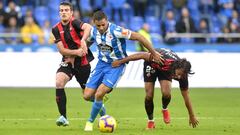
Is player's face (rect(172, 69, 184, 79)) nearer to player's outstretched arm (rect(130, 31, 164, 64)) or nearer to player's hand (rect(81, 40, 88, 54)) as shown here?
player's outstretched arm (rect(130, 31, 164, 64))

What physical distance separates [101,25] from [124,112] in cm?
488

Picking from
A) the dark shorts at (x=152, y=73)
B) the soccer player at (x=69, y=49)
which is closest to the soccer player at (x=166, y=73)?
the dark shorts at (x=152, y=73)

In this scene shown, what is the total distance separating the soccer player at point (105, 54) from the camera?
1306 cm

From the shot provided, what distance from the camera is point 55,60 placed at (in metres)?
24.5

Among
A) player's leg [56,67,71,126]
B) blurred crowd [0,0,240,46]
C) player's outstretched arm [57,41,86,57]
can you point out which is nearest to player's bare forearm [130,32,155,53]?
player's outstretched arm [57,41,86,57]

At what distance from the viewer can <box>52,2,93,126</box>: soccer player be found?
45.8 feet

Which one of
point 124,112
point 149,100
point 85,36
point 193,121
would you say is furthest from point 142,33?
point 193,121

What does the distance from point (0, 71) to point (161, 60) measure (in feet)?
38.3

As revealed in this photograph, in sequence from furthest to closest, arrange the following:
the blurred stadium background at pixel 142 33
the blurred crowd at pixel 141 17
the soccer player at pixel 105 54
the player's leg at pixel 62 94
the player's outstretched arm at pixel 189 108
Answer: the blurred crowd at pixel 141 17 → the blurred stadium background at pixel 142 33 → the player's leg at pixel 62 94 → the player's outstretched arm at pixel 189 108 → the soccer player at pixel 105 54

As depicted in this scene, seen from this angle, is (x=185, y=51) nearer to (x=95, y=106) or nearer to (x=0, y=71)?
(x=0, y=71)

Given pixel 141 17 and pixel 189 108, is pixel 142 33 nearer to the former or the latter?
pixel 141 17

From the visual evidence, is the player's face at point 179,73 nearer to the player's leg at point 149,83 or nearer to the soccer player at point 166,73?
the soccer player at point 166,73

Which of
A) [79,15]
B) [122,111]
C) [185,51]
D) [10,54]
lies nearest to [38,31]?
[79,15]

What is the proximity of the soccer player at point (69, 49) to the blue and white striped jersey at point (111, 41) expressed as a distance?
50 centimetres
